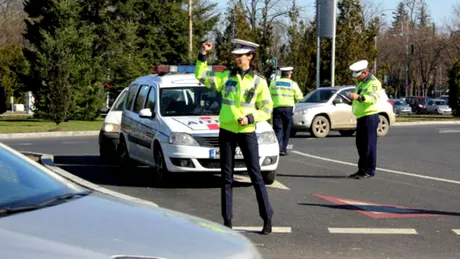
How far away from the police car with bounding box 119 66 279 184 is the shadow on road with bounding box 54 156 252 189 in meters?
0.28

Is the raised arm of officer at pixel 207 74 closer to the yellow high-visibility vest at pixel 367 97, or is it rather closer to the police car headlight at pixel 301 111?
the yellow high-visibility vest at pixel 367 97

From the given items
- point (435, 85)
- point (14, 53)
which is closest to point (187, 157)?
point (14, 53)

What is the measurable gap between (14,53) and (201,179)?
175ft

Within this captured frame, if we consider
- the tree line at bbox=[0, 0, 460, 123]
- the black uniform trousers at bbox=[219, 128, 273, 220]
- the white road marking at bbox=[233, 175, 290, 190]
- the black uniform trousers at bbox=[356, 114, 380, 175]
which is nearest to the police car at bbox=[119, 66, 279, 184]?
the white road marking at bbox=[233, 175, 290, 190]

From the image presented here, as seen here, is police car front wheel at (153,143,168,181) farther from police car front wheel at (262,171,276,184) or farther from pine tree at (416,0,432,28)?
pine tree at (416,0,432,28)

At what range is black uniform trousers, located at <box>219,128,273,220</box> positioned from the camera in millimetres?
7398

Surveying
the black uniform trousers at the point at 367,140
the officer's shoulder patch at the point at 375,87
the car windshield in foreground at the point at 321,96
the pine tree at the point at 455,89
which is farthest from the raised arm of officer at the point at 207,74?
the pine tree at the point at 455,89

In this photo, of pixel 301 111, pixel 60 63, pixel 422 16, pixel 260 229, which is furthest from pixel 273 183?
pixel 422 16

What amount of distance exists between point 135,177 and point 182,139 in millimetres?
2139

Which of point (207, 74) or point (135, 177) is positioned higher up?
point (207, 74)

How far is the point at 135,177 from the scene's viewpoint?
12297 millimetres

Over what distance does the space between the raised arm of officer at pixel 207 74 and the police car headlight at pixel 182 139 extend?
→ 2553mm

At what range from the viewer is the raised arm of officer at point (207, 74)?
7723 millimetres

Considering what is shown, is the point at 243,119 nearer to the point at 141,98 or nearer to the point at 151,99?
the point at 151,99
